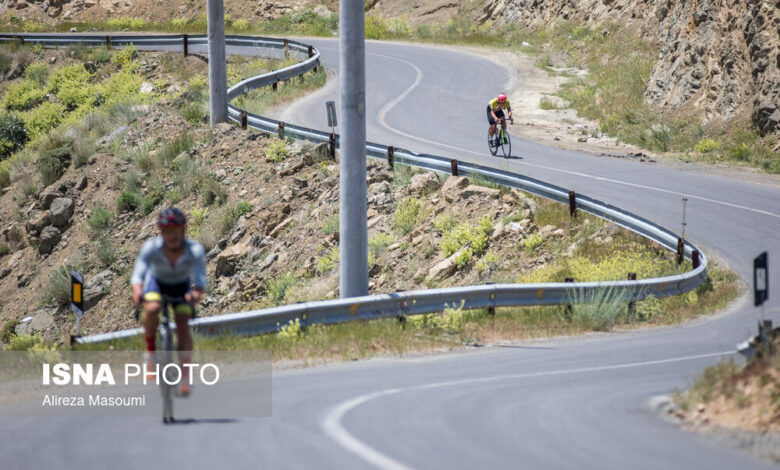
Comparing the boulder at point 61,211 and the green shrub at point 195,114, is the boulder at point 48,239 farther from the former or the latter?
the green shrub at point 195,114

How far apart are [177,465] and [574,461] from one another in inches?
111

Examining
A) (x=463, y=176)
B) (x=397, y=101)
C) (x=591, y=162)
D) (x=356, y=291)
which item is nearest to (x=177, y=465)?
(x=356, y=291)

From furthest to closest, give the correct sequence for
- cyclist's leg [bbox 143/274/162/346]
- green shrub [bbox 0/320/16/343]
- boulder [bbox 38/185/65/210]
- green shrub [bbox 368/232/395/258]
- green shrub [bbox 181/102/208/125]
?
1. green shrub [bbox 181/102/208/125]
2. boulder [bbox 38/185/65/210]
3. green shrub [bbox 0/320/16/343]
4. green shrub [bbox 368/232/395/258]
5. cyclist's leg [bbox 143/274/162/346]

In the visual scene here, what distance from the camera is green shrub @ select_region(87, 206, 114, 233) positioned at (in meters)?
25.9

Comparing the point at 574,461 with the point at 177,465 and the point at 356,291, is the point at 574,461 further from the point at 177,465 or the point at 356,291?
the point at 356,291

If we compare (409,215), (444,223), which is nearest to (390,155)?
(409,215)

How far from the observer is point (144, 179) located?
27.4 metres

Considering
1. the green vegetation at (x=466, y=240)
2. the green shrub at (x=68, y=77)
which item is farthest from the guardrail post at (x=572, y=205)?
the green shrub at (x=68, y=77)

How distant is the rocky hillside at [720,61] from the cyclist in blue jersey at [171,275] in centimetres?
2266

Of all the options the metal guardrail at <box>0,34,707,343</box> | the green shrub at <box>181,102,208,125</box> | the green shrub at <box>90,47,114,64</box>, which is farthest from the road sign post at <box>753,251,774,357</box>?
the green shrub at <box>90,47,114,64</box>

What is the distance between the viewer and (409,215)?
20625mm

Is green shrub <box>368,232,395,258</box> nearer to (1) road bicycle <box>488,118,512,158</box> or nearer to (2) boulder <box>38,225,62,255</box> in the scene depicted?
(1) road bicycle <box>488,118,512,158</box>

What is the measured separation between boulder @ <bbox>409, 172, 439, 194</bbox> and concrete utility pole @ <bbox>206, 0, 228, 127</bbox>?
344 inches

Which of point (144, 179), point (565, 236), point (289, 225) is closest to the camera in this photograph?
point (565, 236)
